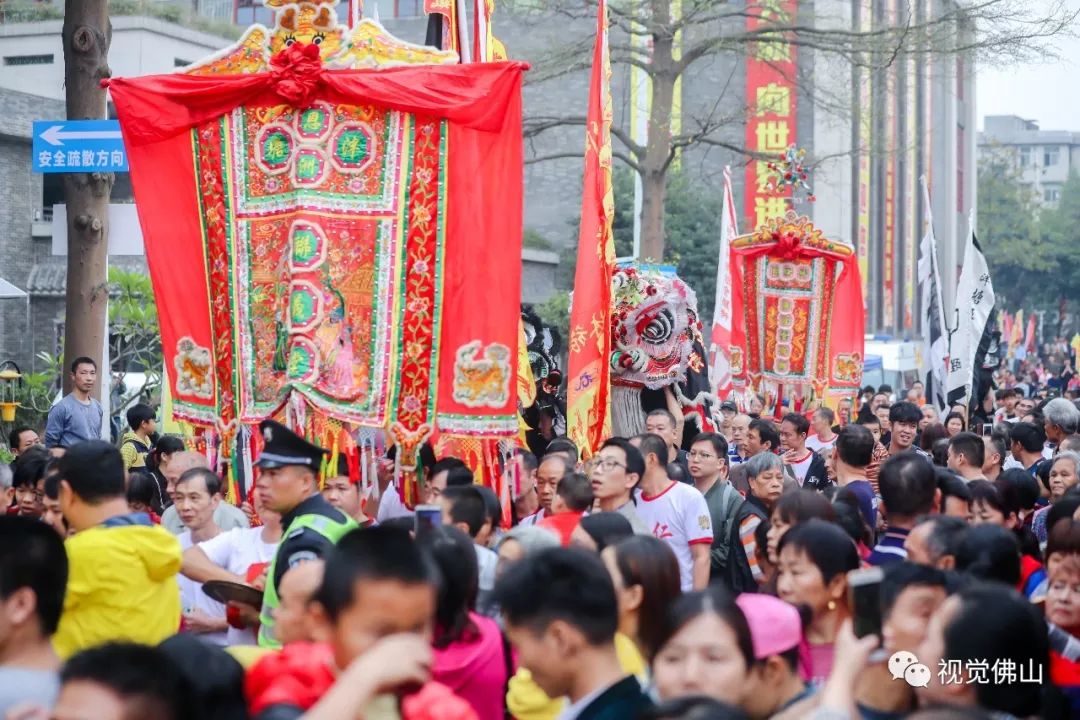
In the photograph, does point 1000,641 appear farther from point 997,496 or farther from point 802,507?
point 997,496

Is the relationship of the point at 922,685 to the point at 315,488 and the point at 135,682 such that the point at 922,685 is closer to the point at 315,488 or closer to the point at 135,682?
the point at 135,682

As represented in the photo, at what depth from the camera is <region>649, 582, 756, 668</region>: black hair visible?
371 centimetres

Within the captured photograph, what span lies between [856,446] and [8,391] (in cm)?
1170

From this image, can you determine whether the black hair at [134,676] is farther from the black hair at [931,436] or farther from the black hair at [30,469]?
the black hair at [931,436]

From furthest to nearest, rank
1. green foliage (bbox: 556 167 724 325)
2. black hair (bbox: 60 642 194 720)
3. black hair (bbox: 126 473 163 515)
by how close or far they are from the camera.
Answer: green foliage (bbox: 556 167 724 325)
black hair (bbox: 126 473 163 515)
black hair (bbox: 60 642 194 720)

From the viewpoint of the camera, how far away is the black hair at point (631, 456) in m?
6.96

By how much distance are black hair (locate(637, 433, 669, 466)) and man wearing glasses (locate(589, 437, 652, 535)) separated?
38 cm

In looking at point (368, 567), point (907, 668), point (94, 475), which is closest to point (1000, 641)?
point (907, 668)

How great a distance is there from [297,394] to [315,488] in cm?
177

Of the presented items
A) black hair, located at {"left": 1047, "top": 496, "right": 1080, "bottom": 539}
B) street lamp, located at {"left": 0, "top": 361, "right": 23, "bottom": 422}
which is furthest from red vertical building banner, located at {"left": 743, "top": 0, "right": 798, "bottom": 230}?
black hair, located at {"left": 1047, "top": 496, "right": 1080, "bottom": 539}

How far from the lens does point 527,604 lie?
378 cm

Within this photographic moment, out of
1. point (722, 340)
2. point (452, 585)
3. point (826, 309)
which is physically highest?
point (826, 309)

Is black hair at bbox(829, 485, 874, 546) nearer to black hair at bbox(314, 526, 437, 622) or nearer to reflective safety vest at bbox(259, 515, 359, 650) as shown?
reflective safety vest at bbox(259, 515, 359, 650)

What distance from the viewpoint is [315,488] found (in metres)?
5.41
